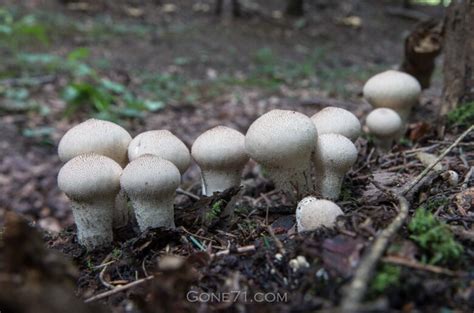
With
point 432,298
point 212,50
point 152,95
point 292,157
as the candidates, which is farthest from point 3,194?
point 212,50

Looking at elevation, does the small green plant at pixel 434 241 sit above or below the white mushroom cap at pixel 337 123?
below

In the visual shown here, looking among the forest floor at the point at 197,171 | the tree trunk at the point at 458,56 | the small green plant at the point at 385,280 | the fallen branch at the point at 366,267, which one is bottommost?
the forest floor at the point at 197,171

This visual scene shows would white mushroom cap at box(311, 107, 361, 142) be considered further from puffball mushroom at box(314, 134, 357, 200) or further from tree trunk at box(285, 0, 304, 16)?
tree trunk at box(285, 0, 304, 16)

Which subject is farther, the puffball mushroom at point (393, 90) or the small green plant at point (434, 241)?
the puffball mushroom at point (393, 90)

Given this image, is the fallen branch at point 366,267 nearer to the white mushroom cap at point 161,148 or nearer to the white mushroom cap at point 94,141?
the white mushroom cap at point 161,148

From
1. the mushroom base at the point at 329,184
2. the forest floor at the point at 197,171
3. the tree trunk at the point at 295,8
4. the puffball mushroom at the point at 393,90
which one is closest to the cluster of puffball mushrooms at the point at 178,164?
the mushroom base at the point at 329,184

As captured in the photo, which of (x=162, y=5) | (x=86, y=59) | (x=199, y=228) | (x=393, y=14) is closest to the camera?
(x=199, y=228)

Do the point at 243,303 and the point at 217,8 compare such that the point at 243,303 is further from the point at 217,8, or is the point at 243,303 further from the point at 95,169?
the point at 217,8
